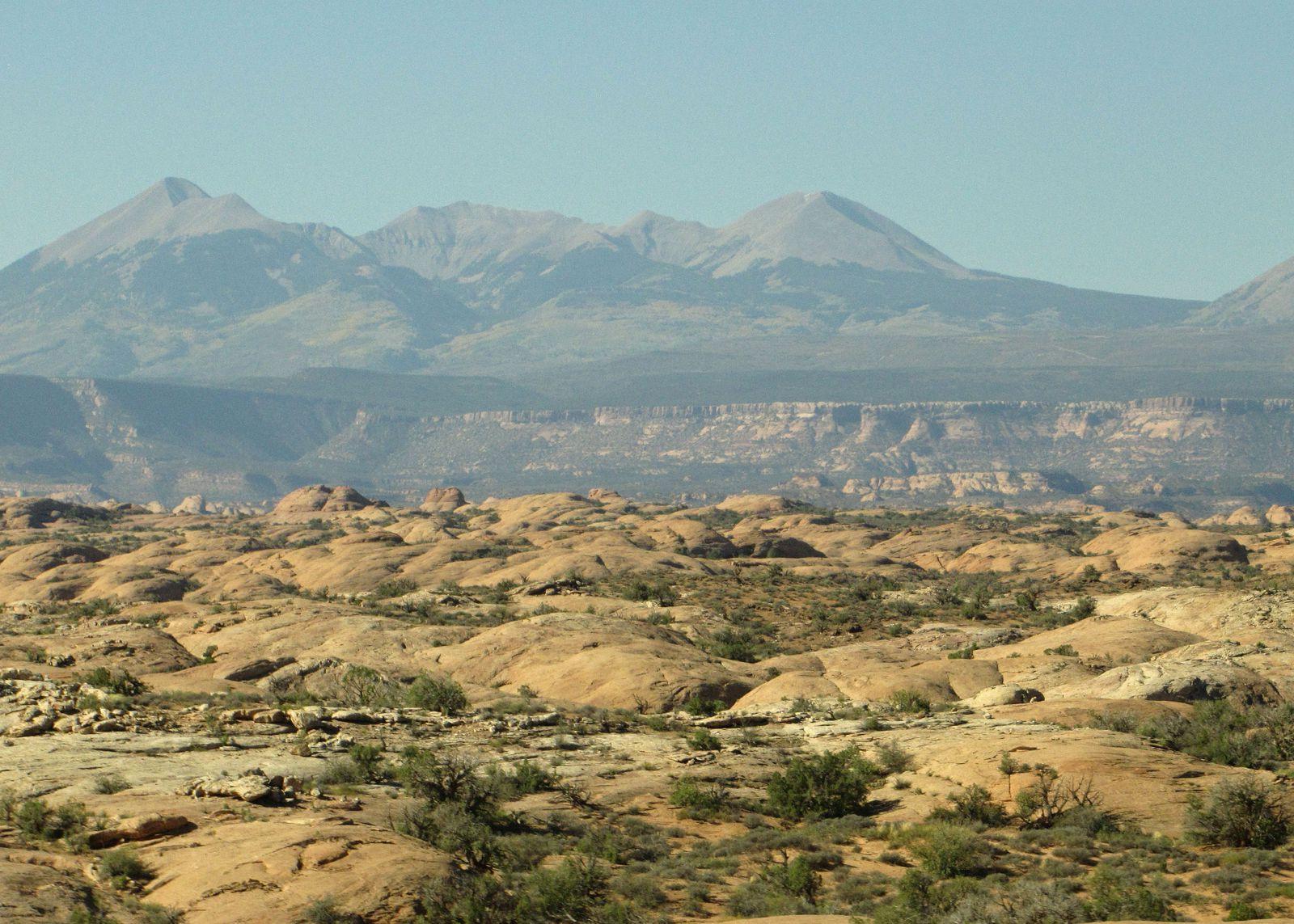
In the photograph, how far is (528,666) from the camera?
53406mm

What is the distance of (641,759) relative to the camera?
39.2m

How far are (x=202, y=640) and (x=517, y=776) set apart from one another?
31.5 m

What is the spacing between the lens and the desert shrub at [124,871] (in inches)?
1054

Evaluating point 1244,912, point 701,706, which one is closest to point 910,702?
point 701,706

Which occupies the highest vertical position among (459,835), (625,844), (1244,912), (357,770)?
(357,770)

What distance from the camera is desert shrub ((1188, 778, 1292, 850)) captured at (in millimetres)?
32000

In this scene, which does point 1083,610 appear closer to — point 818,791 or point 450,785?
point 818,791

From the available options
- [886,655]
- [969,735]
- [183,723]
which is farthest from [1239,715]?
[183,723]

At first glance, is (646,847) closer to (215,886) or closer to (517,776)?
(517,776)

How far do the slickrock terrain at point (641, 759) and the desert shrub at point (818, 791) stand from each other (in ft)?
0.32

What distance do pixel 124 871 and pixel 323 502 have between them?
538 ft

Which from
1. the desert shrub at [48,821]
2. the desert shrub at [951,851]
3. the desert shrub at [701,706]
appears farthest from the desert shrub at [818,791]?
the desert shrub at [48,821]

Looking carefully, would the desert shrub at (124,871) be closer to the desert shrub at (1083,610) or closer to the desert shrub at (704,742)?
the desert shrub at (704,742)

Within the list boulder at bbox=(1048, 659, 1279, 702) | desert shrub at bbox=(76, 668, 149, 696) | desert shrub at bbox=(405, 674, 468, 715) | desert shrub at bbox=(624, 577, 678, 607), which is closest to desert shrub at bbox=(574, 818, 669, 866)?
desert shrub at bbox=(405, 674, 468, 715)
